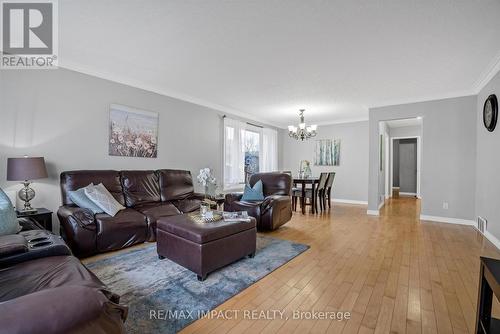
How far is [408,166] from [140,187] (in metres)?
9.41

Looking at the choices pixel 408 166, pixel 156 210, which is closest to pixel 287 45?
pixel 156 210

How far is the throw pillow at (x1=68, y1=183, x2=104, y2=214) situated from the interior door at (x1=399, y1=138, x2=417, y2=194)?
32.4 ft

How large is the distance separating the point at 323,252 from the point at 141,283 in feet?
6.57

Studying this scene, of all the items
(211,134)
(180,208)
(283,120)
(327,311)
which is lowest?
(327,311)

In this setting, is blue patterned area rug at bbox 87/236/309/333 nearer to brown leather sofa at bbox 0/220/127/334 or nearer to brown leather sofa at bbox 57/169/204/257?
brown leather sofa at bbox 57/169/204/257

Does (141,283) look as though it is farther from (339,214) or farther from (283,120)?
(283,120)

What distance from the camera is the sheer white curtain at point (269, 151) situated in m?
6.75

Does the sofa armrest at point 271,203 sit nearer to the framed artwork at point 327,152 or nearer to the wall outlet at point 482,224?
the wall outlet at point 482,224

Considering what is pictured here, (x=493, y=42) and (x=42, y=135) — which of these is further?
(x=42, y=135)

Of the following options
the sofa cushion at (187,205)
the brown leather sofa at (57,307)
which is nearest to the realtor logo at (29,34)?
the brown leather sofa at (57,307)

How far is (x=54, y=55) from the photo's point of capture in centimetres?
288

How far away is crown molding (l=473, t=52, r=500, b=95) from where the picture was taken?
3012 mm

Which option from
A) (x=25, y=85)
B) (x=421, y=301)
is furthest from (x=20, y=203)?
(x=421, y=301)

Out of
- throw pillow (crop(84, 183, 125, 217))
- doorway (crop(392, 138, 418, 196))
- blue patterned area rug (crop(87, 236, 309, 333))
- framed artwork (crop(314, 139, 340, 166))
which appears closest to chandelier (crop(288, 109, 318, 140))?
framed artwork (crop(314, 139, 340, 166))
